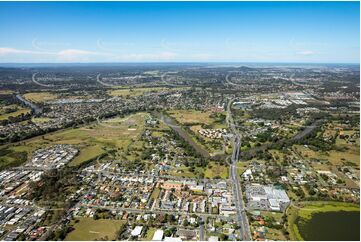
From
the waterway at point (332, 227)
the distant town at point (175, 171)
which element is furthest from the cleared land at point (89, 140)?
the waterway at point (332, 227)

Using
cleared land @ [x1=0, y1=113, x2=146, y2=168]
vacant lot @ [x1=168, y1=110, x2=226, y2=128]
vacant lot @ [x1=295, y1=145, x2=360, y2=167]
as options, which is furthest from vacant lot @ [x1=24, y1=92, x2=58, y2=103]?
vacant lot @ [x1=295, y1=145, x2=360, y2=167]

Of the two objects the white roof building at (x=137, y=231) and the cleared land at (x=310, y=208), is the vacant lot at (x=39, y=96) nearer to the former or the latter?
the white roof building at (x=137, y=231)

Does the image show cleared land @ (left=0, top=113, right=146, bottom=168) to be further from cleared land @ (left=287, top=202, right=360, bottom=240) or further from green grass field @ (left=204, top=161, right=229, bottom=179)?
cleared land @ (left=287, top=202, right=360, bottom=240)

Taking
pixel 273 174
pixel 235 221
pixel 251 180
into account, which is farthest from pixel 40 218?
pixel 273 174

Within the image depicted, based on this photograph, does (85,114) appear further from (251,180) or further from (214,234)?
(214,234)

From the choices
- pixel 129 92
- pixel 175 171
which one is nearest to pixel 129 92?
pixel 129 92

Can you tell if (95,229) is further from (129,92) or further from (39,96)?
(39,96)
